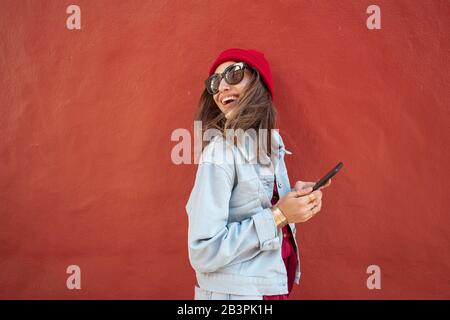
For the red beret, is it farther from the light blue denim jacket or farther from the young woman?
the light blue denim jacket

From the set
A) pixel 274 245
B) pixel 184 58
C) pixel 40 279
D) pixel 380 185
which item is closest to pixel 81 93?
pixel 184 58

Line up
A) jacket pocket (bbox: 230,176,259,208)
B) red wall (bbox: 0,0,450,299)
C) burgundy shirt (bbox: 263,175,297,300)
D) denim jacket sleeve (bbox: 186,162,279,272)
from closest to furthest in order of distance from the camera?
denim jacket sleeve (bbox: 186,162,279,272), jacket pocket (bbox: 230,176,259,208), burgundy shirt (bbox: 263,175,297,300), red wall (bbox: 0,0,450,299)

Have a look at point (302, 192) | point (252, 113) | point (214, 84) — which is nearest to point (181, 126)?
point (214, 84)

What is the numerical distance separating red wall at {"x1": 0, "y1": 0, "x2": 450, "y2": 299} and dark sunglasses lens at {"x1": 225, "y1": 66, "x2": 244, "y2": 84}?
612mm

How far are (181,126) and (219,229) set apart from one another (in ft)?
3.26

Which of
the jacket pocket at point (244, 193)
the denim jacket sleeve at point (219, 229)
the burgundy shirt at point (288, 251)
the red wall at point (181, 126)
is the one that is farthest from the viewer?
the red wall at point (181, 126)

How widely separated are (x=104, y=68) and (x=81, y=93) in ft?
0.61

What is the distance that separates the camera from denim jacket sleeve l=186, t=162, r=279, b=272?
146 cm

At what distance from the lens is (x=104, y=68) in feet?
7.64

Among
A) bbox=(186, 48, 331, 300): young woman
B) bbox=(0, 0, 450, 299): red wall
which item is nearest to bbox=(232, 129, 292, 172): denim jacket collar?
bbox=(186, 48, 331, 300): young woman

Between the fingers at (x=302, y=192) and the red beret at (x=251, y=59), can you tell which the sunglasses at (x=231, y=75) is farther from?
the fingers at (x=302, y=192)

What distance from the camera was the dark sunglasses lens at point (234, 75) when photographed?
5.62 feet

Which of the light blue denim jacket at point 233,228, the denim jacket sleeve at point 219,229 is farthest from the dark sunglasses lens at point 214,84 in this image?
the denim jacket sleeve at point 219,229

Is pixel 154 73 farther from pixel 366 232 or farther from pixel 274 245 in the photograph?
pixel 366 232
